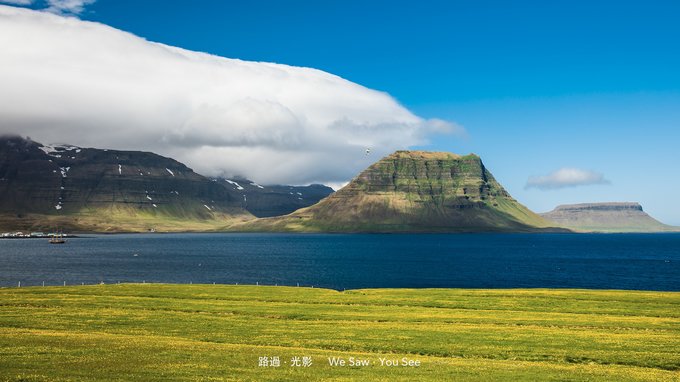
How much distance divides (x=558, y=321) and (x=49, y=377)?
5273 cm

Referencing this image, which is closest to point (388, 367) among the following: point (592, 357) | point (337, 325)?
point (592, 357)

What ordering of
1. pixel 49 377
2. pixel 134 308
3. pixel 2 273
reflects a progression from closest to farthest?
pixel 49 377, pixel 134 308, pixel 2 273

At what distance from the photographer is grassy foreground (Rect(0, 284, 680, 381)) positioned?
3585 cm

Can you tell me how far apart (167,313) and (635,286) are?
12385 cm

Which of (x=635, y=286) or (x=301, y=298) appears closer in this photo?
(x=301, y=298)

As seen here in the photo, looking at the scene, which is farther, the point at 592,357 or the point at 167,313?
the point at 167,313

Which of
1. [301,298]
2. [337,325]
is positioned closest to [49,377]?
[337,325]

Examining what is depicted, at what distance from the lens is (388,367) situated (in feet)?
125

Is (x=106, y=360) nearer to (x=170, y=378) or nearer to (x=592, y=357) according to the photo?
(x=170, y=378)

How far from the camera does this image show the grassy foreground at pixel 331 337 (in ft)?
118

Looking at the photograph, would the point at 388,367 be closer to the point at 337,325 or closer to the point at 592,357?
the point at 592,357

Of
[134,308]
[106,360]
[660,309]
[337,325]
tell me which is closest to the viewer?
[106,360]

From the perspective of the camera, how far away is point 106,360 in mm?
36719

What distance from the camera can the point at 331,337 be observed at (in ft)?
166
